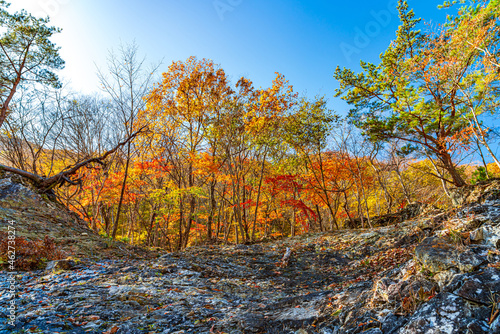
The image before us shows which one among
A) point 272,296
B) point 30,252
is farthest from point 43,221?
point 272,296

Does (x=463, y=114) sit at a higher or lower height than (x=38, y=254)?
higher

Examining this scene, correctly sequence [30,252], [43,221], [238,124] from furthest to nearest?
1. [238,124]
2. [43,221]
3. [30,252]

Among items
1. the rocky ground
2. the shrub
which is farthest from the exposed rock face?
the rocky ground

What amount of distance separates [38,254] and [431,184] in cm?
2459

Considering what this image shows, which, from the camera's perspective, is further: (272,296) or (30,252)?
(30,252)

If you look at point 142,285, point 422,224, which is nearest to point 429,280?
point 142,285

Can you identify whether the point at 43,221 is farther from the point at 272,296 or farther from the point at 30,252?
the point at 272,296

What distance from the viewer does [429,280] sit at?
2.63 meters

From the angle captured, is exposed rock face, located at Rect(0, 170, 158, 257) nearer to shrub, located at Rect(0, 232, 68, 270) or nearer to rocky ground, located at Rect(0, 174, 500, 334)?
shrub, located at Rect(0, 232, 68, 270)

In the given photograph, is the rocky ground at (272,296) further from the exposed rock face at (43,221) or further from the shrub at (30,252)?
the exposed rock face at (43,221)

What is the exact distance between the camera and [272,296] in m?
4.35

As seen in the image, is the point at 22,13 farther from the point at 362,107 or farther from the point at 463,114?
the point at 463,114

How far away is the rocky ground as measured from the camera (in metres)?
2.09

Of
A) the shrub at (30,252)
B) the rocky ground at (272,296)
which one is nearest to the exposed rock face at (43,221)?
the shrub at (30,252)
